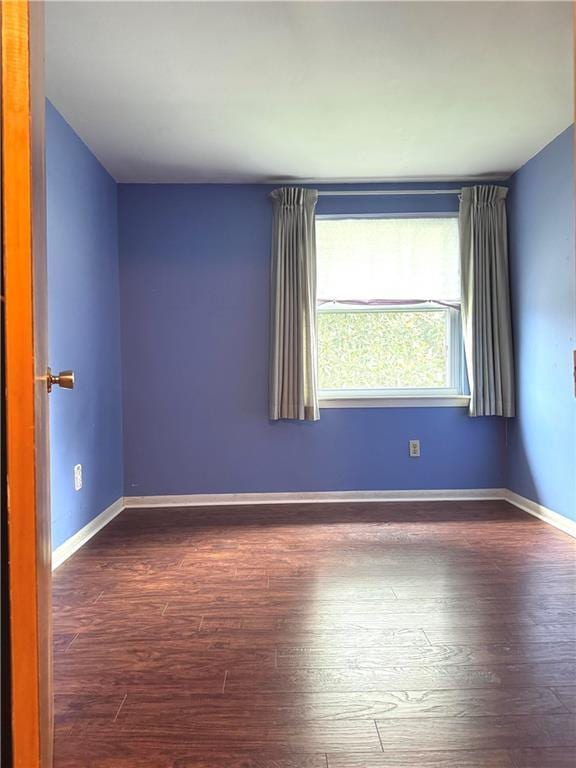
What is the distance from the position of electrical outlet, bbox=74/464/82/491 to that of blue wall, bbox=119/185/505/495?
2.67 ft

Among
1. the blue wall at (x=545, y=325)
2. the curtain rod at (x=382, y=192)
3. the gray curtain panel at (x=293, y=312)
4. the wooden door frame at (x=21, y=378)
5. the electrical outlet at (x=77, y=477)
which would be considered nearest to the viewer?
the wooden door frame at (x=21, y=378)

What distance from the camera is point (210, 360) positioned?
3898 mm

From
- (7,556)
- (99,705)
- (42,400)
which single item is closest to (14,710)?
(7,556)

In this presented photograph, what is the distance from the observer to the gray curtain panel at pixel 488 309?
3.78 metres

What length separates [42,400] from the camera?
1008mm

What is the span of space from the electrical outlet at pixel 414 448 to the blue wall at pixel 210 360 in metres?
0.24

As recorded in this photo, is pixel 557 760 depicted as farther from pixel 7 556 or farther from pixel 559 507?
pixel 559 507

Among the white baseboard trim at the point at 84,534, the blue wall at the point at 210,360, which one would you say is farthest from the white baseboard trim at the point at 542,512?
the white baseboard trim at the point at 84,534

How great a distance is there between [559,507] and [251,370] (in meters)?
2.18

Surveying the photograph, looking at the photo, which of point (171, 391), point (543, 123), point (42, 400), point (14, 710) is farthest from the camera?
point (171, 391)

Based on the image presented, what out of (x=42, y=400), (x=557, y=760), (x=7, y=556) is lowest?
(x=557, y=760)

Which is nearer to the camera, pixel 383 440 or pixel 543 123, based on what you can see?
pixel 543 123

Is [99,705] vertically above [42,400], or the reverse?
[42,400]

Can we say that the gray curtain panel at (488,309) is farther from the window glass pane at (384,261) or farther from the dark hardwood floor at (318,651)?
the dark hardwood floor at (318,651)
